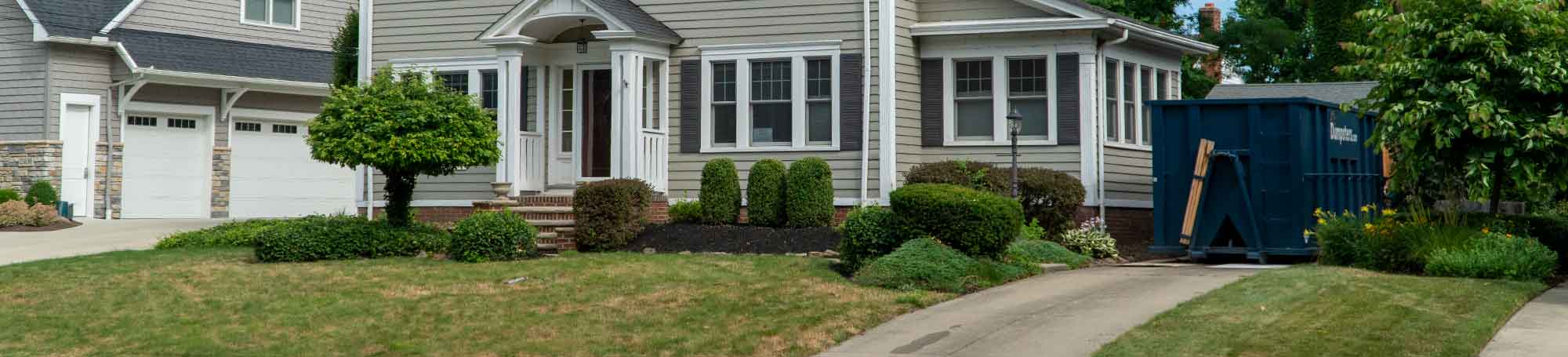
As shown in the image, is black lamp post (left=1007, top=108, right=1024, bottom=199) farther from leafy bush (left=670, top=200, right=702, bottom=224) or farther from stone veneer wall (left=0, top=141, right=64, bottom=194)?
stone veneer wall (left=0, top=141, right=64, bottom=194)

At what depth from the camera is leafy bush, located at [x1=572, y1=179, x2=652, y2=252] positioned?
16.4 m

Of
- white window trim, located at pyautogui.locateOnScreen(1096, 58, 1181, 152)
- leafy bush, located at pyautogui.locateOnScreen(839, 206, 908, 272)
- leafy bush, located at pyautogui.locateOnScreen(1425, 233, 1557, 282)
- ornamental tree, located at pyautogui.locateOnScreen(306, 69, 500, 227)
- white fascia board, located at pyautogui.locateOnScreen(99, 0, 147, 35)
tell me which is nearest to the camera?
leafy bush, located at pyautogui.locateOnScreen(1425, 233, 1557, 282)

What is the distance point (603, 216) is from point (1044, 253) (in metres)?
4.69

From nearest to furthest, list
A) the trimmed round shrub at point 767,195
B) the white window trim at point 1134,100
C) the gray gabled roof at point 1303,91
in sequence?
the trimmed round shrub at point 767,195 < the white window trim at point 1134,100 < the gray gabled roof at point 1303,91

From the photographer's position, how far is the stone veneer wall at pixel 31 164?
24.2 m

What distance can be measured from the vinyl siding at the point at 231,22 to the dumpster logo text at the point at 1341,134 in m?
19.6

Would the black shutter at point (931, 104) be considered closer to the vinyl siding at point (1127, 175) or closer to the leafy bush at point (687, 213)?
the vinyl siding at point (1127, 175)

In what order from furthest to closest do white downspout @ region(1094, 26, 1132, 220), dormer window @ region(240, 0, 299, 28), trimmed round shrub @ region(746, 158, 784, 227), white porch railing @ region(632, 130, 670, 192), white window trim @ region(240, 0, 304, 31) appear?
dormer window @ region(240, 0, 299, 28), white window trim @ region(240, 0, 304, 31), white porch railing @ region(632, 130, 670, 192), white downspout @ region(1094, 26, 1132, 220), trimmed round shrub @ region(746, 158, 784, 227)

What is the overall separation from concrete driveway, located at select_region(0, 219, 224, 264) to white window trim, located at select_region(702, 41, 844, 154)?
7.13 meters

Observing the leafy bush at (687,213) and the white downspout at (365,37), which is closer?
the leafy bush at (687,213)

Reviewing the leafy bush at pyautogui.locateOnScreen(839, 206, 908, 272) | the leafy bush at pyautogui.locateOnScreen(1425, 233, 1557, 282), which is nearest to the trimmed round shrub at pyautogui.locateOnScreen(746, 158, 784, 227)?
the leafy bush at pyautogui.locateOnScreen(839, 206, 908, 272)

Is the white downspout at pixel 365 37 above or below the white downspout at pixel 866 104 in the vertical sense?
above

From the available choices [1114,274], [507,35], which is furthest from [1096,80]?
[507,35]

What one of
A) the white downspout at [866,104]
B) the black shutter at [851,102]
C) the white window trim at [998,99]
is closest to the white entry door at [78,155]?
the black shutter at [851,102]
